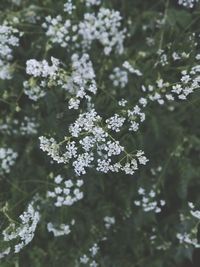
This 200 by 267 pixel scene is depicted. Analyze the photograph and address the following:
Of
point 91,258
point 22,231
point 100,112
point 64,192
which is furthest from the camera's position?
point 91,258

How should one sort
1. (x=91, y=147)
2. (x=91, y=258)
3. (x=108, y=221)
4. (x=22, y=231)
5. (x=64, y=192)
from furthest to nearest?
1. (x=108, y=221)
2. (x=91, y=258)
3. (x=64, y=192)
4. (x=22, y=231)
5. (x=91, y=147)

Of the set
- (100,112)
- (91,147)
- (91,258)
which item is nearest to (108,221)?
(91,258)

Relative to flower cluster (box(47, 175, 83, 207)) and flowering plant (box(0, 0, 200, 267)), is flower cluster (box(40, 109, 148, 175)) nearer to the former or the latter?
flowering plant (box(0, 0, 200, 267))

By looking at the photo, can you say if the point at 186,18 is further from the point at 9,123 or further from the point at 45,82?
the point at 9,123

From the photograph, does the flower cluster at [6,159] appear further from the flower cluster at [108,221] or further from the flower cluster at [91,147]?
the flower cluster at [91,147]

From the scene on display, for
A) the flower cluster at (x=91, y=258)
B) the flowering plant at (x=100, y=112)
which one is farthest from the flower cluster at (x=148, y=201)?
the flower cluster at (x=91, y=258)

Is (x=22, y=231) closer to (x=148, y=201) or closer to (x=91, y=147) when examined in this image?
(x=91, y=147)

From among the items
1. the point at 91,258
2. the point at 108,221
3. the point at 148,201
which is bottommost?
the point at 91,258
